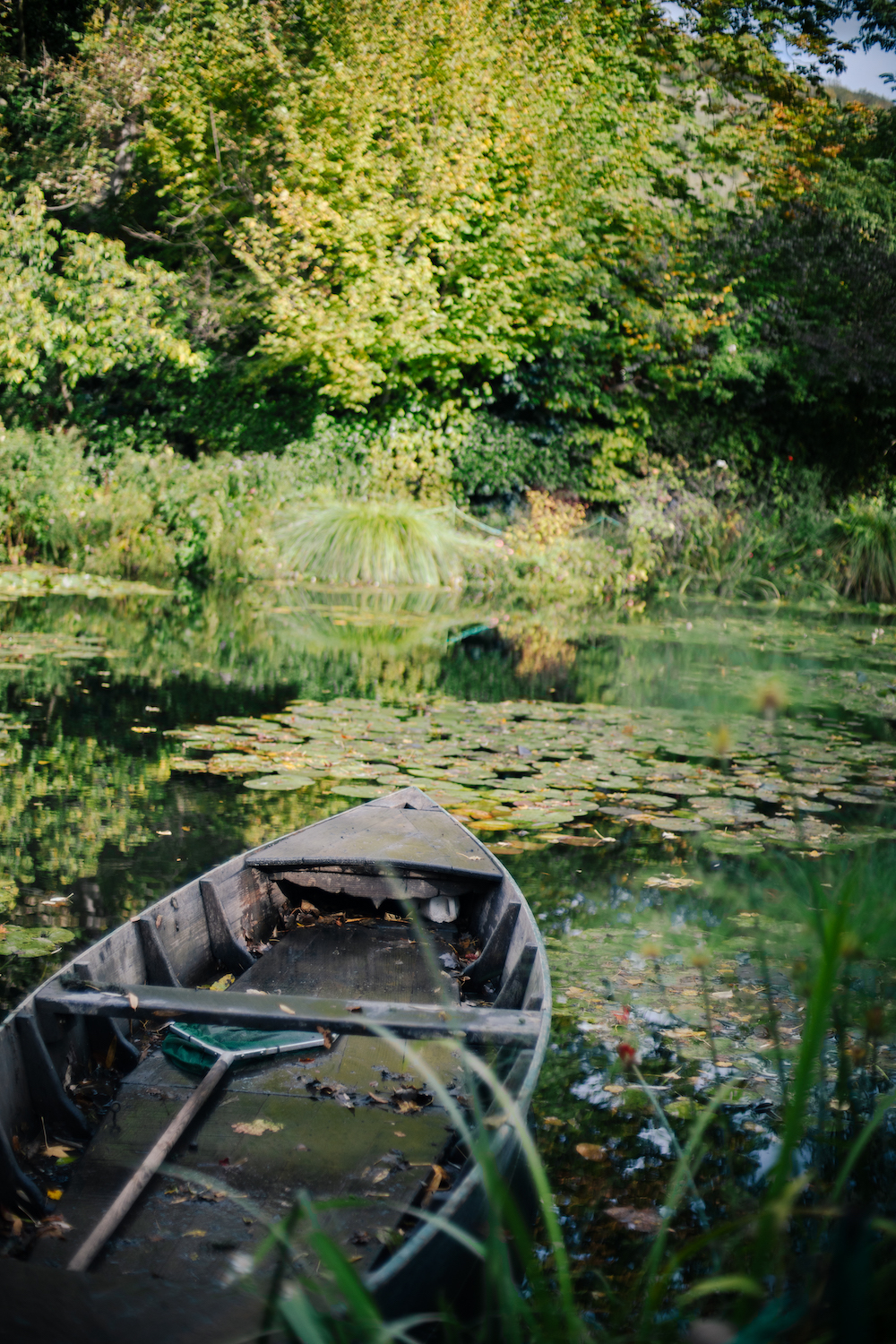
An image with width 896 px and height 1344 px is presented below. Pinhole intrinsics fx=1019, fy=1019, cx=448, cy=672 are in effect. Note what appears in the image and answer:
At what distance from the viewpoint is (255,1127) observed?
2326 mm

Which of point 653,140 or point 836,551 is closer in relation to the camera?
point 836,551

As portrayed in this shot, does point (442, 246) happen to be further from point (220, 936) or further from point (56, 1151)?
point (56, 1151)

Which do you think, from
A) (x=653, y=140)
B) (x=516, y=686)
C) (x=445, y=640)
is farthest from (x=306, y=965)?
(x=653, y=140)

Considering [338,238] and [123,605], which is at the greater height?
[338,238]

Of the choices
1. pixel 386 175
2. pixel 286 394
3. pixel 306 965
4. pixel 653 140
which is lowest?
pixel 306 965

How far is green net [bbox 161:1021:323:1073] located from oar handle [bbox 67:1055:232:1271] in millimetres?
57

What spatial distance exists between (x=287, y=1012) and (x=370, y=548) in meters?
11.2

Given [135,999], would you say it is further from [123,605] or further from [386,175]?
[386,175]

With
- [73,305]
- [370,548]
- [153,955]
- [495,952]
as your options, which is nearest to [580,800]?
[495,952]

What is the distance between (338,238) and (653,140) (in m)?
6.49

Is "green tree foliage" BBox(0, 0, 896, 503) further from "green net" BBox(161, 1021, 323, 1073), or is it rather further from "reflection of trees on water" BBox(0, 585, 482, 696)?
"green net" BBox(161, 1021, 323, 1073)

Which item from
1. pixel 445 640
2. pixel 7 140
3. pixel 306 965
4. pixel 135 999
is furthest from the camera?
pixel 7 140

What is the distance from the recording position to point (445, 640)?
9.98m

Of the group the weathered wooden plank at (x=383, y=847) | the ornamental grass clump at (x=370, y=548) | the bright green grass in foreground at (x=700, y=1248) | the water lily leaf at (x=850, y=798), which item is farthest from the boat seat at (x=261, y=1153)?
the ornamental grass clump at (x=370, y=548)
